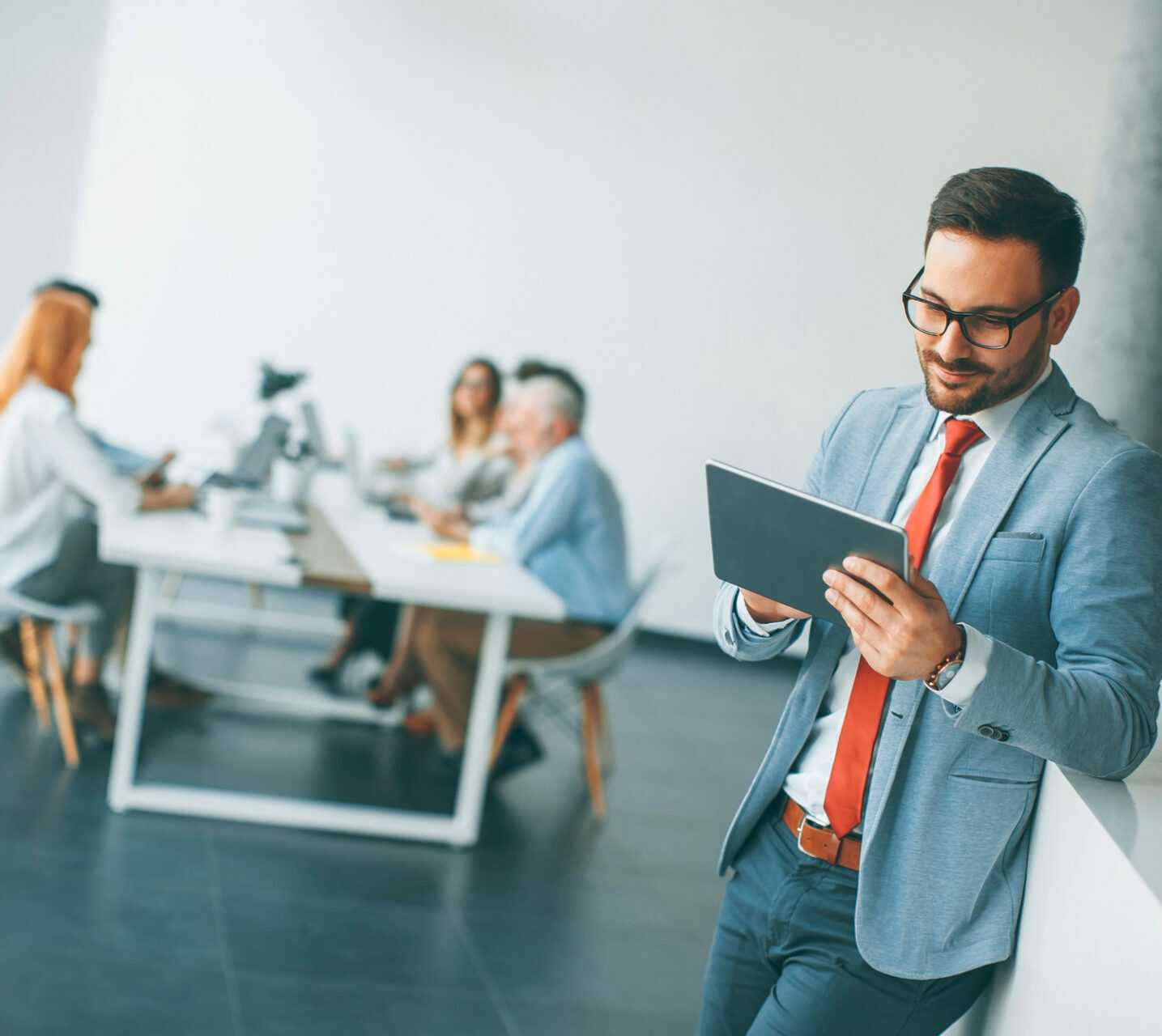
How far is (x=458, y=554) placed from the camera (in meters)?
3.87

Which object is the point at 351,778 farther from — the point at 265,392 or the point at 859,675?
the point at 859,675

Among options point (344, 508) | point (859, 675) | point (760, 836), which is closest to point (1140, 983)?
point (859, 675)

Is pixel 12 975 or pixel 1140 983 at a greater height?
pixel 1140 983

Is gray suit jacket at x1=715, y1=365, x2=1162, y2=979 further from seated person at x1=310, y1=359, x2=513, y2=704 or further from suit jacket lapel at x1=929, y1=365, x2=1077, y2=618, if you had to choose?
seated person at x1=310, y1=359, x2=513, y2=704

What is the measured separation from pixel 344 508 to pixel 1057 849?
354 centimetres

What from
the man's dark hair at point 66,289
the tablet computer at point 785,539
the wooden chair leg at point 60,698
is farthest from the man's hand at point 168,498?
the tablet computer at point 785,539

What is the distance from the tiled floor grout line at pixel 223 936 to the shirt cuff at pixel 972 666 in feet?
5.99

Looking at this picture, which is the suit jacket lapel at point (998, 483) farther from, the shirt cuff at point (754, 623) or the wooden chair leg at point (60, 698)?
the wooden chair leg at point (60, 698)

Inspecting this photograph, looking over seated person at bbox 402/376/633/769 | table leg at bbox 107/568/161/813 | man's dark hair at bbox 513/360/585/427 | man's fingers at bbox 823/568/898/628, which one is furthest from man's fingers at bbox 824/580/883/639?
man's dark hair at bbox 513/360/585/427

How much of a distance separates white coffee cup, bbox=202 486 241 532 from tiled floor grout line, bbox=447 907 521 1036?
136 centimetres

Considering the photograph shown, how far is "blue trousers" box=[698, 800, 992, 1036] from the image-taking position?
135 centimetres

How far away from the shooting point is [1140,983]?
0.95m

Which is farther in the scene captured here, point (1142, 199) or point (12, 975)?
point (1142, 199)

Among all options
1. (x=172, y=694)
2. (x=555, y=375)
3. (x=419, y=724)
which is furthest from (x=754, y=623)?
(x=555, y=375)
